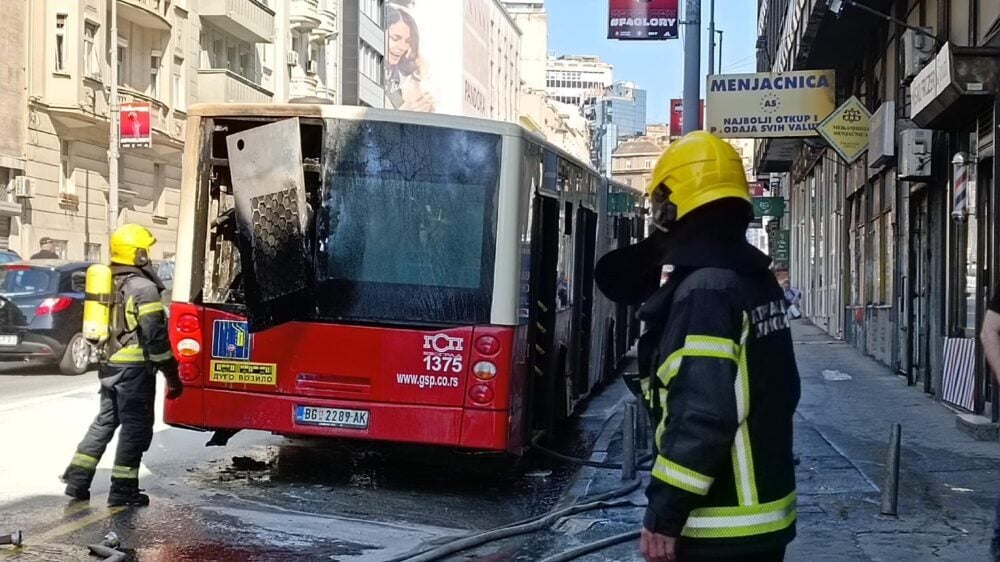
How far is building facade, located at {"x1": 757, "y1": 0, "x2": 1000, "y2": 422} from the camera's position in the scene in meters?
12.7

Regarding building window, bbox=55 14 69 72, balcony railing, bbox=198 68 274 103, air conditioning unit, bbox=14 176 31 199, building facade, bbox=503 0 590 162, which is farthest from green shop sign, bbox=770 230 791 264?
building facade, bbox=503 0 590 162

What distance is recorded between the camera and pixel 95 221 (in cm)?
3559

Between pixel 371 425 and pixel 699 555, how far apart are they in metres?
6.01

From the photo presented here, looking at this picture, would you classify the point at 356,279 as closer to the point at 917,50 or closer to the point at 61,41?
the point at 917,50

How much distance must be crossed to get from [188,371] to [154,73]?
30980 millimetres

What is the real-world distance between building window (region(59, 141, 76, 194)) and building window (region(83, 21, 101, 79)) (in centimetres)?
192

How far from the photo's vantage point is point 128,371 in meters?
8.23

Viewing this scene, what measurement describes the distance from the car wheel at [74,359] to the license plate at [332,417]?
9747mm

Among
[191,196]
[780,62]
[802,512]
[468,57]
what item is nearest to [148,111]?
[780,62]

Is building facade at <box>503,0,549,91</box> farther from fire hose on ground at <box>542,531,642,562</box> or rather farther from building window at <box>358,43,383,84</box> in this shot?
fire hose on ground at <box>542,531,642,562</box>

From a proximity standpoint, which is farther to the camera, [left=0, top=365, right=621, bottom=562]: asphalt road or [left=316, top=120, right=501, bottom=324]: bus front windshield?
[left=316, top=120, right=501, bottom=324]: bus front windshield

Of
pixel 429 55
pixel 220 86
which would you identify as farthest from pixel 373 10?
pixel 220 86

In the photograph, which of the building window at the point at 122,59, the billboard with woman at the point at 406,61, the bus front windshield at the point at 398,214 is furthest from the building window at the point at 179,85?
the billboard with woman at the point at 406,61

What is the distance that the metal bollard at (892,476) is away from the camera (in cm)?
810
